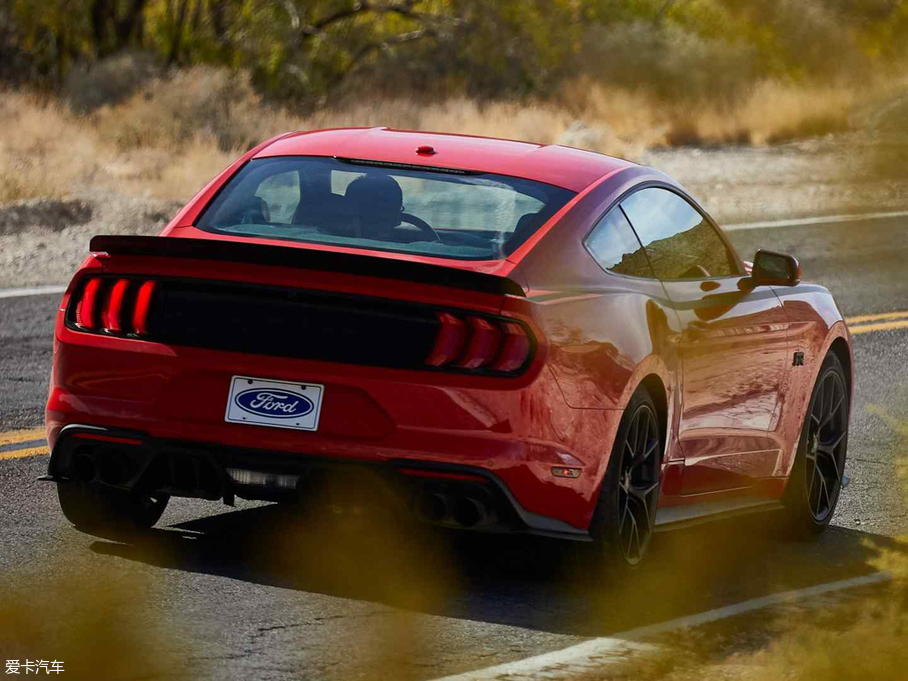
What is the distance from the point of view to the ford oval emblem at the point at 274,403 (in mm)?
5543

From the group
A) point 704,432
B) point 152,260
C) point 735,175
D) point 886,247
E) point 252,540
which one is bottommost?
point 735,175

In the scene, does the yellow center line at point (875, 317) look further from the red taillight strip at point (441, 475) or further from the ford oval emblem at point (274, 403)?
the ford oval emblem at point (274, 403)

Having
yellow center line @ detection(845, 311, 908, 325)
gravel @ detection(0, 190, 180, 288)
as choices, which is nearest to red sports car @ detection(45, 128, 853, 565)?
yellow center line @ detection(845, 311, 908, 325)

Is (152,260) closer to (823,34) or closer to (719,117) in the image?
(823,34)

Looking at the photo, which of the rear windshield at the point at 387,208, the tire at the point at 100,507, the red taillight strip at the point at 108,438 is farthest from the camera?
the tire at the point at 100,507

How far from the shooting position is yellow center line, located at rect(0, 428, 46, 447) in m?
8.53

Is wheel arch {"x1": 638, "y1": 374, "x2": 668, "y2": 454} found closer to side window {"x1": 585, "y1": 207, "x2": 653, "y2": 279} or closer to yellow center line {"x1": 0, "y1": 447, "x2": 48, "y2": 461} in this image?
side window {"x1": 585, "y1": 207, "x2": 653, "y2": 279}

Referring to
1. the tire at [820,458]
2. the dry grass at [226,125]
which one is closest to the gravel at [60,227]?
the dry grass at [226,125]

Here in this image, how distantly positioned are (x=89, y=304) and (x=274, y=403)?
29.1 inches

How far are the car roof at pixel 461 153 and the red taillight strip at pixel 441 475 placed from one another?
1.30 m

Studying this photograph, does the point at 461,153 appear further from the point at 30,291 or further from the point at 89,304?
the point at 30,291

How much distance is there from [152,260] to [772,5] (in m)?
3.64

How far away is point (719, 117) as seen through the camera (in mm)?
27328

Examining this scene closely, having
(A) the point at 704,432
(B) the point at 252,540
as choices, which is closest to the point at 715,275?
(A) the point at 704,432
